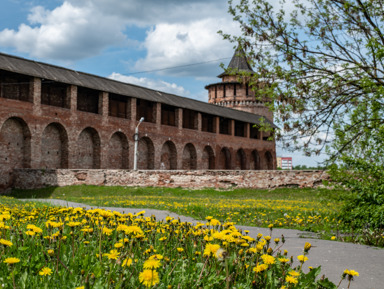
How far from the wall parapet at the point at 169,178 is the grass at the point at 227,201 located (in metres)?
0.62

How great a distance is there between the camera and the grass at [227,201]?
7.76m

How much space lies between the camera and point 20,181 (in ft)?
73.5

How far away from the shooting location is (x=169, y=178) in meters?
21.2

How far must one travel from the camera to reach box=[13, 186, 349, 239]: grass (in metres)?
7.76

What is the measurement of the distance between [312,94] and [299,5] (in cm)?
220

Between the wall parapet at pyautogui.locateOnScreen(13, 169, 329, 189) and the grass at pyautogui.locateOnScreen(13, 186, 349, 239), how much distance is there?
62 centimetres

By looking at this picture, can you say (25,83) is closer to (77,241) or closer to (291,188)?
(291,188)

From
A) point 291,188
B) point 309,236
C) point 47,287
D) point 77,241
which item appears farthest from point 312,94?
point 291,188

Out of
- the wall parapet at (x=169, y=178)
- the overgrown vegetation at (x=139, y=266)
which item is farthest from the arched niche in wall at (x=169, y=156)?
the overgrown vegetation at (x=139, y=266)

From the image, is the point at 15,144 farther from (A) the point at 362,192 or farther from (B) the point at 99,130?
(A) the point at 362,192

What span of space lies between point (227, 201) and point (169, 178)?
323 inches

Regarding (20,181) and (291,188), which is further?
(20,181)

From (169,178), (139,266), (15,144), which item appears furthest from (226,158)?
(139,266)

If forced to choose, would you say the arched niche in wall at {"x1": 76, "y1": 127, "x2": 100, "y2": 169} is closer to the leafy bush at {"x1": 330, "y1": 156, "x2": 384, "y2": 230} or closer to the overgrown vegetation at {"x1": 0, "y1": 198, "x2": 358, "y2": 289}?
the leafy bush at {"x1": 330, "y1": 156, "x2": 384, "y2": 230}
